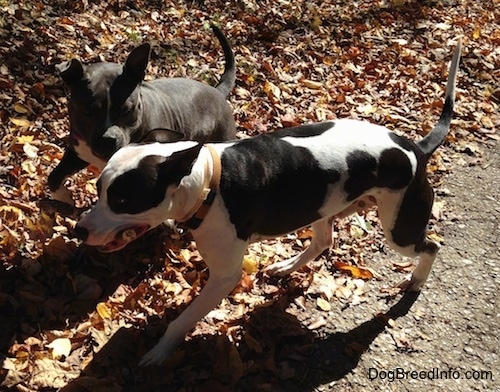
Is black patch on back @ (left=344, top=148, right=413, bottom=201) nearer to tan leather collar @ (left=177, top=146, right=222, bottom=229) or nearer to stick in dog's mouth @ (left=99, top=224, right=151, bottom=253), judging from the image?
tan leather collar @ (left=177, top=146, right=222, bottom=229)

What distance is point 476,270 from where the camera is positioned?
5125 mm

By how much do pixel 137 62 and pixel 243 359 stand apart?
88.5 inches

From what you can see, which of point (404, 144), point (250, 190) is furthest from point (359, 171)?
point (250, 190)

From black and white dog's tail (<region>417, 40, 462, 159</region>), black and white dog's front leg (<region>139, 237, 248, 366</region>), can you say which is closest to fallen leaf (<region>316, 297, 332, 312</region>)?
black and white dog's front leg (<region>139, 237, 248, 366</region>)

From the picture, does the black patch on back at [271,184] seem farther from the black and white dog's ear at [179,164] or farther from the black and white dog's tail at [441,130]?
the black and white dog's tail at [441,130]

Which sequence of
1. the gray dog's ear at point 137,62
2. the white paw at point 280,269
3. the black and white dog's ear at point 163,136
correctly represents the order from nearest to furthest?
the black and white dog's ear at point 163,136 < the gray dog's ear at point 137,62 < the white paw at point 280,269

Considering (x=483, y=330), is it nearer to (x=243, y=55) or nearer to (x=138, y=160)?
(x=138, y=160)

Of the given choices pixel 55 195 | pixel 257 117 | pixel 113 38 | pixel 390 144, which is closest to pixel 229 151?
pixel 390 144

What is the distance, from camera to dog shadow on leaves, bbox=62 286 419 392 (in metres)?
3.78

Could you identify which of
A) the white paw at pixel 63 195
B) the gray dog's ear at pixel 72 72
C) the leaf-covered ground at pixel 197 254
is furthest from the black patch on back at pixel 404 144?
the white paw at pixel 63 195

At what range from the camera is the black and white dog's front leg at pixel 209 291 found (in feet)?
12.0

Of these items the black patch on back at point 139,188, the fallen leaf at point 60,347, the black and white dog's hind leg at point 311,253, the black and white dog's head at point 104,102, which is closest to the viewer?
the black patch on back at point 139,188

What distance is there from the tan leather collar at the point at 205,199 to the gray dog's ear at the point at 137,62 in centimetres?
128

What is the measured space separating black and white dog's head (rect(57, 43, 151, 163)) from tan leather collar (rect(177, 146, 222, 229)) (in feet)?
3.12
